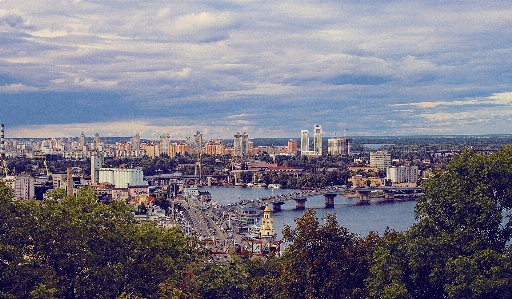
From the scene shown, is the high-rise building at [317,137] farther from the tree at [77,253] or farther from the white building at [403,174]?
the tree at [77,253]

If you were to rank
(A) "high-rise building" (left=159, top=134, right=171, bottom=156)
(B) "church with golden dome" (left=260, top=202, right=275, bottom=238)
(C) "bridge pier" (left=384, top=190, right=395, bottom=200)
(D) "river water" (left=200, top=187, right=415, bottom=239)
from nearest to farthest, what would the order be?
(B) "church with golden dome" (left=260, top=202, right=275, bottom=238) → (D) "river water" (left=200, top=187, right=415, bottom=239) → (C) "bridge pier" (left=384, top=190, right=395, bottom=200) → (A) "high-rise building" (left=159, top=134, right=171, bottom=156)

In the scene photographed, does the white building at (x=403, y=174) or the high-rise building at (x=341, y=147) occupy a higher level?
the high-rise building at (x=341, y=147)

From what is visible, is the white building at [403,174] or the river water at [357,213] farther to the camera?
the white building at [403,174]

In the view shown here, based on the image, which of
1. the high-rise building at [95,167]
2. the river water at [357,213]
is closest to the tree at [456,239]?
the river water at [357,213]

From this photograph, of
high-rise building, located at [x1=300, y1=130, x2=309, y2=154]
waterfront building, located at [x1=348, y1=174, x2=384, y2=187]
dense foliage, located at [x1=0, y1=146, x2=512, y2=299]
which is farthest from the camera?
high-rise building, located at [x1=300, y1=130, x2=309, y2=154]

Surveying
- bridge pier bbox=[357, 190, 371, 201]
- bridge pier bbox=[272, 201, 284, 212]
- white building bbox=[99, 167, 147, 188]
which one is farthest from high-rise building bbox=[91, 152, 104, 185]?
bridge pier bbox=[357, 190, 371, 201]

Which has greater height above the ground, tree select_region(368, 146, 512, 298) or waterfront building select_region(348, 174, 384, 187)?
tree select_region(368, 146, 512, 298)

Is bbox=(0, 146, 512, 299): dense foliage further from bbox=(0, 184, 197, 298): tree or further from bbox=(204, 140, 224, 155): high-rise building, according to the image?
bbox=(204, 140, 224, 155): high-rise building
